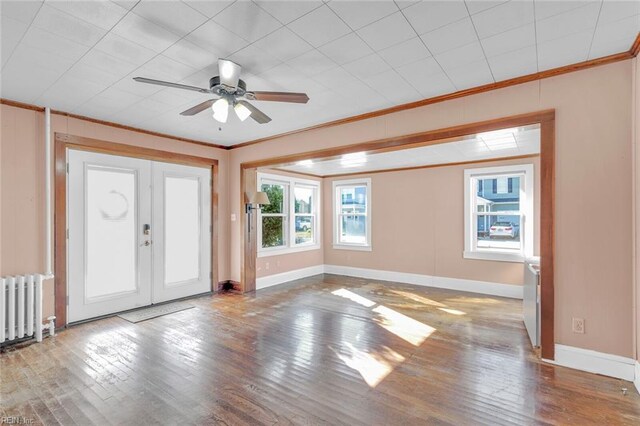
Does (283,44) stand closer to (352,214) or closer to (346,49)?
(346,49)

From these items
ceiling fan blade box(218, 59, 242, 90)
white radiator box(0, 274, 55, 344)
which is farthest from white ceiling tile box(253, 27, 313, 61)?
A: white radiator box(0, 274, 55, 344)

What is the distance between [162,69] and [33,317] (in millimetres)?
3124

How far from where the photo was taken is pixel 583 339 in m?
2.79

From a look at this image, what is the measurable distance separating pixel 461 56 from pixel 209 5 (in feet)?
6.46

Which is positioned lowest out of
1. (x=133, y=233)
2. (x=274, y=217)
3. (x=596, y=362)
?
(x=596, y=362)

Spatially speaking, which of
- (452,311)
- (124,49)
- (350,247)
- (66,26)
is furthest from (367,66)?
(350,247)

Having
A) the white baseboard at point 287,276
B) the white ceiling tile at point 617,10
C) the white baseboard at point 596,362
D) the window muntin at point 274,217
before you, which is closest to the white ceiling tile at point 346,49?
the white ceiling tile at point 617,10

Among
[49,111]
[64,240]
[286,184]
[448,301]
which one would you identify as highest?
[49,111]

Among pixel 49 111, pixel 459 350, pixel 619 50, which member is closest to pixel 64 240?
pixel 49 111

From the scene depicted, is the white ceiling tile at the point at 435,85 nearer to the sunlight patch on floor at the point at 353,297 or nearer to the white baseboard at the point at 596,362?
the white baseboard at the point at 596,362

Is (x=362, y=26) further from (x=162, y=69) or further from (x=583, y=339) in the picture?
(x=583, y=339)

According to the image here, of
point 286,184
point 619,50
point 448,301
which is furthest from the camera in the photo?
point 286,184

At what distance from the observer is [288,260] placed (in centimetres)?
700

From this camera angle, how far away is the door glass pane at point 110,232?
4.25 m
